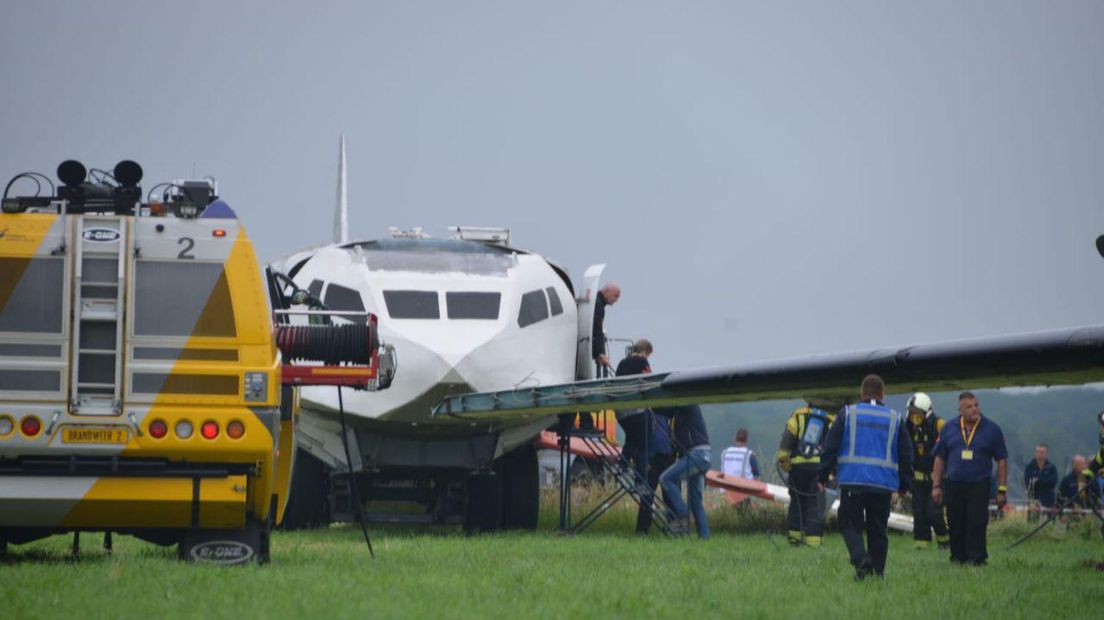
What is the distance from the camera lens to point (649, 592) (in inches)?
543

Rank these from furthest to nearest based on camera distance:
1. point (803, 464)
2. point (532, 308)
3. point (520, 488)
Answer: point (520, 488), point (532, 308), point (803, 464)

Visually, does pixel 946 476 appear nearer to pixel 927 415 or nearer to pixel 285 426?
pixel 927 415

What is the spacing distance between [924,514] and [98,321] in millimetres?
11305

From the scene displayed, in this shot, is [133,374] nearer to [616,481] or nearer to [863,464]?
[863,464]

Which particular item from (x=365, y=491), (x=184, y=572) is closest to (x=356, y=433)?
(x=365, y=491)

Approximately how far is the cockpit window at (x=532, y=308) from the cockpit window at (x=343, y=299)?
193cm

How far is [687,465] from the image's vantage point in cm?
2411

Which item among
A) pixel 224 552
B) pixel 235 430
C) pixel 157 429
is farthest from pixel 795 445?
pixel 157 429

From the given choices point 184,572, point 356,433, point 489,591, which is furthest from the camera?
point 356,433

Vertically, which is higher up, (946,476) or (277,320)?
(277,320)

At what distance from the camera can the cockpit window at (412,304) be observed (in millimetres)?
22766

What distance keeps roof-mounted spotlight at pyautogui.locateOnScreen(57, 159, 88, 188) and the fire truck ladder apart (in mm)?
1466

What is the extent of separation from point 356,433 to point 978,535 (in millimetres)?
7715

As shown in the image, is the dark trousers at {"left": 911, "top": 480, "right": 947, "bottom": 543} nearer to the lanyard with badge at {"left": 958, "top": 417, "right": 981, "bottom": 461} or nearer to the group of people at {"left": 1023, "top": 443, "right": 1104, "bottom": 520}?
the lanyard with badge at {"left": 958, "top": 417, "right": 981, "bottom": 461}
